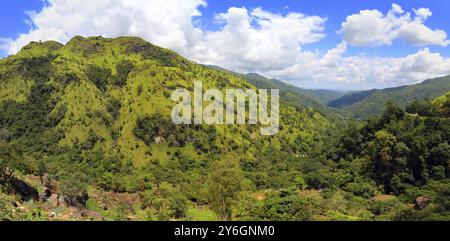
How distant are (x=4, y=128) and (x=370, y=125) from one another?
11555 cm

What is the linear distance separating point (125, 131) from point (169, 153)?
17.1 m

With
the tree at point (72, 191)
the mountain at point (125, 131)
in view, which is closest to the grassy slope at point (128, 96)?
the mountain at point (125, 131)

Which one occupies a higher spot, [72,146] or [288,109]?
[288,109]

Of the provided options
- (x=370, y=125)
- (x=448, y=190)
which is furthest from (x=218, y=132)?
(x=448, y=190)

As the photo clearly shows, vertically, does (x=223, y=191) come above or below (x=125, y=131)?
below

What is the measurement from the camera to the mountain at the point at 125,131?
3991 inches

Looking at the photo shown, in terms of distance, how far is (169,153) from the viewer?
123938 mm

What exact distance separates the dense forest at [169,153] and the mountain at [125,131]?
476mm

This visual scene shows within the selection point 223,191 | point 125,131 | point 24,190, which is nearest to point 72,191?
point 24,190

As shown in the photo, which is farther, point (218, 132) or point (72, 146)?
point (218, 132)

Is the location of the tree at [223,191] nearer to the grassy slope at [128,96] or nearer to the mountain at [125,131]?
the mountain at [125,131]

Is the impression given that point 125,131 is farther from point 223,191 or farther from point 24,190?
point 223,191
